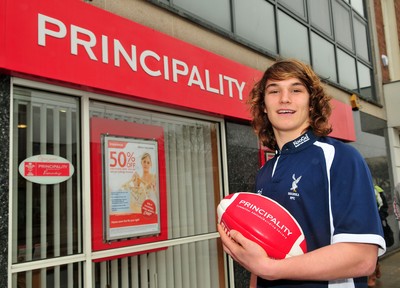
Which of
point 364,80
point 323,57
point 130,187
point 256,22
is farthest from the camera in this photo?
point 364,80

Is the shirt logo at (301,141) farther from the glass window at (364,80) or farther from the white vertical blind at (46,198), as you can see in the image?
the glass window at (364,80)

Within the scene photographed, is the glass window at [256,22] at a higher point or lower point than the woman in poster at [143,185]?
higher

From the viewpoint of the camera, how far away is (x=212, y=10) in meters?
5.54

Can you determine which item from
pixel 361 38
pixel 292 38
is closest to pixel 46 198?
pixel 292 38

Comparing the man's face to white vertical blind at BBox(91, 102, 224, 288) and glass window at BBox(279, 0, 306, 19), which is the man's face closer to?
white vertical blind at BBox(91, 102, 224, 288)

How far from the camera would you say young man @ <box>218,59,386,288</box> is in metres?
1.33

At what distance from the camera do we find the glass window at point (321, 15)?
8125 millimetres

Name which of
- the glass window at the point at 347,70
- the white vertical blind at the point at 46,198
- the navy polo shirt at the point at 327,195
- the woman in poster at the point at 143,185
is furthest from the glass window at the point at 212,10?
the glass window at the point at 347,70

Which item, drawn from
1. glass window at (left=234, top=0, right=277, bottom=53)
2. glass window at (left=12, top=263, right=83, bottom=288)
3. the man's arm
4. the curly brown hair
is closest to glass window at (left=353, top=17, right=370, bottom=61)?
glass window at (left=234, top=0, right=277, bottom=53)

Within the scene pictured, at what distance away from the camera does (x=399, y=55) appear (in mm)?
11852

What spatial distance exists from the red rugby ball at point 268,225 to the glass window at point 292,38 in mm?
5802

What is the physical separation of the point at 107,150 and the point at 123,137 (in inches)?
10.9

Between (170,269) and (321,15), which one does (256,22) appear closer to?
(321,15)

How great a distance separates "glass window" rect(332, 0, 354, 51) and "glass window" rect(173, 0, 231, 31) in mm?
4267
